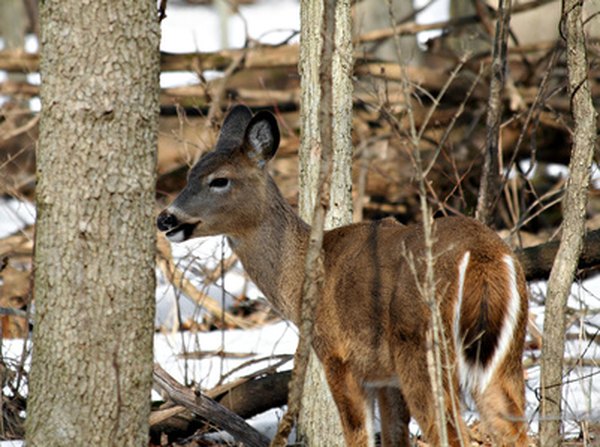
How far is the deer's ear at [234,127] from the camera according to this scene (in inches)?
252

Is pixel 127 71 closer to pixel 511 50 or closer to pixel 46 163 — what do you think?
pixel 46 163

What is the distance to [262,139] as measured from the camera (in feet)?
20.3

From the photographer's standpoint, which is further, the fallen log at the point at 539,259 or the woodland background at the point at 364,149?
the woodland background at the point at 364,149

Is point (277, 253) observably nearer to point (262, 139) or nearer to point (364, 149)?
point (262, 139)

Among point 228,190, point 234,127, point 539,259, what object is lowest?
point 539,259

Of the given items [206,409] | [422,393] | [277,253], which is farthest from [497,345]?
[206,409]

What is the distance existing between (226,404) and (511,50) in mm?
7115

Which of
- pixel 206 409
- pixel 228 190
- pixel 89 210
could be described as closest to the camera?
pixel 89 210

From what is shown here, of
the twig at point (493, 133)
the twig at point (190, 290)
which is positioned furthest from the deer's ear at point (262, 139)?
the twig at point (190, 290)

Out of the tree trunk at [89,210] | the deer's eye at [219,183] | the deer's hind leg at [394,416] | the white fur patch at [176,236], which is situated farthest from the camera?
the deer's eye at [219,183]

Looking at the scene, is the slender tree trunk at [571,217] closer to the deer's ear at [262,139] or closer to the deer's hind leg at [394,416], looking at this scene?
the deer's hind leg at [394,416]

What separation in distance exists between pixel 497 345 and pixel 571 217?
0.73m

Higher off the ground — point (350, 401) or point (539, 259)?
point (539, 259)

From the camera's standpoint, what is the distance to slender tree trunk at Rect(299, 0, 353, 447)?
5.98 meters
